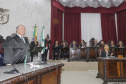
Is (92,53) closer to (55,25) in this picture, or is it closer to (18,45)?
(55,25)

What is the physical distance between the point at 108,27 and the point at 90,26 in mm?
1490

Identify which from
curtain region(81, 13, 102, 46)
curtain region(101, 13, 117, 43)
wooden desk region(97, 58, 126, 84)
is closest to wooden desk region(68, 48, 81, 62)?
wooden desk region(97, 58, 126, 84)

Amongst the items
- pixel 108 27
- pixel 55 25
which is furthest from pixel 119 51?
pixel 55 25

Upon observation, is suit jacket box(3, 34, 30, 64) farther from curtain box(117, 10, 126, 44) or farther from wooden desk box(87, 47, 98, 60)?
curtain box(117, 10, 126, 44)

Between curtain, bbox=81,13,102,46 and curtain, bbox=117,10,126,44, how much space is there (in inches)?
58.3

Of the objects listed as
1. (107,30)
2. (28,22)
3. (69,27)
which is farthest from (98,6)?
(28,22)

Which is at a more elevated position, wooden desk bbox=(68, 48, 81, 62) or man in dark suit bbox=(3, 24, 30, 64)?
man in dark suit bbox=(3, 24, 30, 64)

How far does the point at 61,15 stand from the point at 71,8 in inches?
39.8

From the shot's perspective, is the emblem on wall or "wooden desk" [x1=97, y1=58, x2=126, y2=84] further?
the emblem on wall

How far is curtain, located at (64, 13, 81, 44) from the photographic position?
960 cm

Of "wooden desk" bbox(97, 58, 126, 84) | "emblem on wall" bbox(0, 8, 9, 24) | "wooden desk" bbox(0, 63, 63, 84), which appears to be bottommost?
"wooden desk" bbox(97, 58, 126, 84)

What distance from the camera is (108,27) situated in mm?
9922

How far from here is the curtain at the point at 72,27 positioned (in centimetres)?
960

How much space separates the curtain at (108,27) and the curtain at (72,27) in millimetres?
2082
